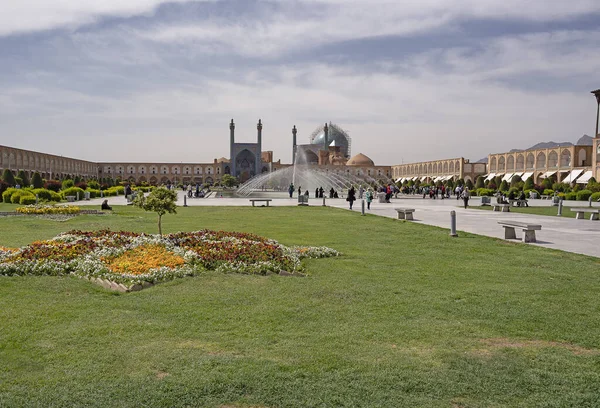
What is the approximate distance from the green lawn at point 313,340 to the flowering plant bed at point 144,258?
28 centimetres

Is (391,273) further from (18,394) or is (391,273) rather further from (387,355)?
(18,394)

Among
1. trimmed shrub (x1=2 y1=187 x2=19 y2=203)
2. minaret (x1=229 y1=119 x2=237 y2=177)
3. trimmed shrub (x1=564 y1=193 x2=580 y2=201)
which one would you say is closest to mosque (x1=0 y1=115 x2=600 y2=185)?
minaret (x1=229 y1=119 x2=237 y2=177)

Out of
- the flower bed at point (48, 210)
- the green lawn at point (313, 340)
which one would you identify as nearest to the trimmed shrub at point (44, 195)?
the flower bed at point (48, 210)

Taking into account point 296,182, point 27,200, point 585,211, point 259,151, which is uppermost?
point 259,151

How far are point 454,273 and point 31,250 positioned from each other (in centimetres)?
554

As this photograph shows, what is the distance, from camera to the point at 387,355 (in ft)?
11.8

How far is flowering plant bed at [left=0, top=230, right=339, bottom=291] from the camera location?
6.05m

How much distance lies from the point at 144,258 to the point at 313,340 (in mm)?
3456

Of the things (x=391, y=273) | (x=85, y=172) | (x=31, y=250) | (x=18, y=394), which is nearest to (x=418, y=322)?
(x=391, y=273)

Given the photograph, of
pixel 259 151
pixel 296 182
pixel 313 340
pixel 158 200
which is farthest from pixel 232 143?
pixel 313 340

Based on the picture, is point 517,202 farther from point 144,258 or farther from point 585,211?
point 144,258

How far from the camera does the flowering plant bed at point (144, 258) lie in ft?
19.9

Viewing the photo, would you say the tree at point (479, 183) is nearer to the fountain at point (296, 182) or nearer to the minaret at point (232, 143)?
the fountain at point (296, 182)

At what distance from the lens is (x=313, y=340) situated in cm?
389
